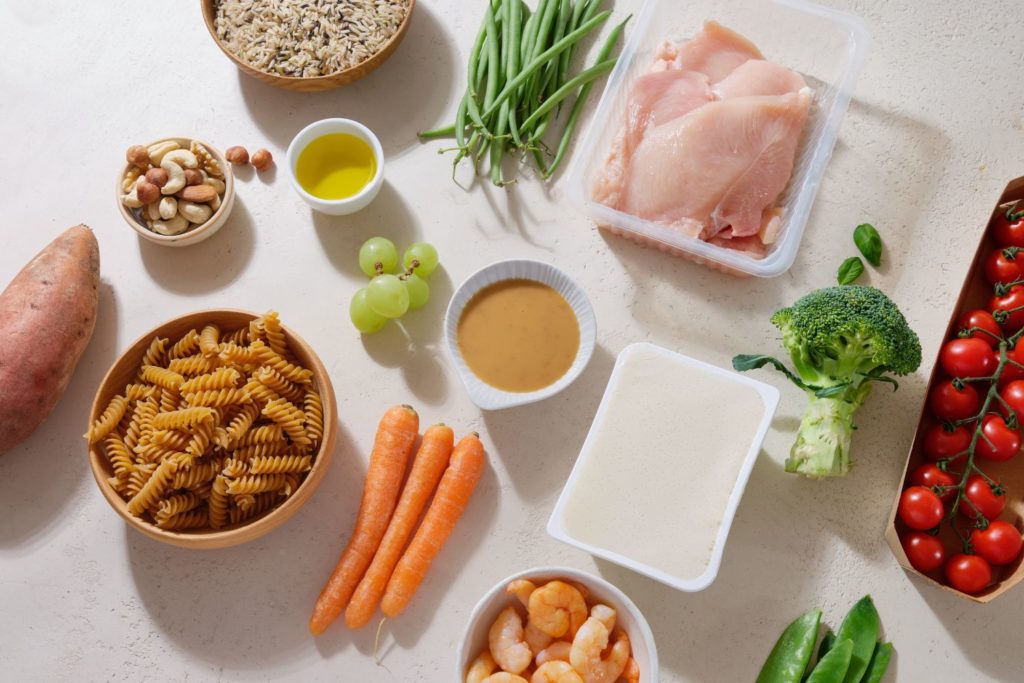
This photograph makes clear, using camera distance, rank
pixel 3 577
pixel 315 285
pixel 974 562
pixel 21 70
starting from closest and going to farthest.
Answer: pixel 974 562
pixel 3 577
pixel 315 285
pixel 21 70

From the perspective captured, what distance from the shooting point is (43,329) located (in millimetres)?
2039

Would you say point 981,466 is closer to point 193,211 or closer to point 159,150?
point 193,211

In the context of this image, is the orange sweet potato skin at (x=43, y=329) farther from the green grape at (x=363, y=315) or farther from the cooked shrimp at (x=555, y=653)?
the cooked shrimp at (x=555, y=653)

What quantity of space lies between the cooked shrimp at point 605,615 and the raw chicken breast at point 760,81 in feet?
3.98

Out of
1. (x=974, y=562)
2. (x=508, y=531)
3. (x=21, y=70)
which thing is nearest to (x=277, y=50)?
(x=21, y=70)

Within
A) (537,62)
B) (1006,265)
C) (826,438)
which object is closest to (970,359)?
(1006,265)

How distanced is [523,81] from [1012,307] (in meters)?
1.25

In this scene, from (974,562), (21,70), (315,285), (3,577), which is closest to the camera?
(974,562)

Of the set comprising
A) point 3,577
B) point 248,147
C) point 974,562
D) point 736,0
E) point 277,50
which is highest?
point 736,0

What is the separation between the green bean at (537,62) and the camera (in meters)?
2.15

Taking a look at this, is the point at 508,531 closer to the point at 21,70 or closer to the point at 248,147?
the point at 248,147

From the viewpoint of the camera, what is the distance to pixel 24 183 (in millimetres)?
2285

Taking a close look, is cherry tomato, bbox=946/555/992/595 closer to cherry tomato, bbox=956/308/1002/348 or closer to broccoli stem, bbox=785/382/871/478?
broccoli stem, bbox=785/382/871/478

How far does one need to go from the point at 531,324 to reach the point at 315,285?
0.56 meters
